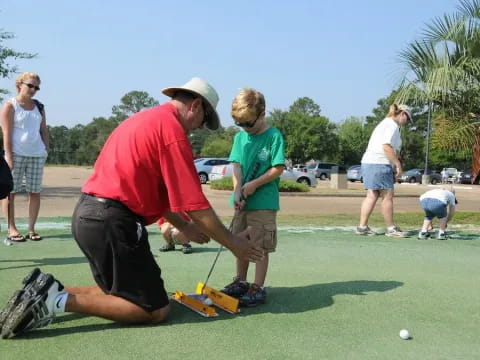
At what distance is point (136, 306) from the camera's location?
3.15m

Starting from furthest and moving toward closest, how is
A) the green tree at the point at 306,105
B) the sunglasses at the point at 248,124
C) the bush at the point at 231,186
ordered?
the green tree at the point at 306,105, the bush at the point at 231,186, the sunglasses at the point at 248,124

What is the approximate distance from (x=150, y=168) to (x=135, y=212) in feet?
0.92

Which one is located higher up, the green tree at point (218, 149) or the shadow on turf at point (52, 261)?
the green tree at point (218, 149)

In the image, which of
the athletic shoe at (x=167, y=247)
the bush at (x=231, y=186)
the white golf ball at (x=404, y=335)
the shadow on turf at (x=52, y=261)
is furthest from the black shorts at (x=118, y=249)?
the bush at (x=231, y=186)

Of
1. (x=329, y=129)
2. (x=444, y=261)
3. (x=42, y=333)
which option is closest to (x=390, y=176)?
→ (x=444, y=261)

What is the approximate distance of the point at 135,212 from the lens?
320 cm

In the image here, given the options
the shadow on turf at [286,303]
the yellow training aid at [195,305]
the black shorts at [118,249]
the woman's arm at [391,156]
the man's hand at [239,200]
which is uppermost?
the woman's arm at [391,156]

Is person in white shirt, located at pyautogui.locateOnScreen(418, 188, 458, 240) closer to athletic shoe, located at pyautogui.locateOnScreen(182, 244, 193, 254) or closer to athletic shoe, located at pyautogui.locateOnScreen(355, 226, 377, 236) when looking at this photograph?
athletic shoe, located at pyautogui.locateOnScreen(355, 226, 377, 236)

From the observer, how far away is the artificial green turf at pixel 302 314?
2.86 m

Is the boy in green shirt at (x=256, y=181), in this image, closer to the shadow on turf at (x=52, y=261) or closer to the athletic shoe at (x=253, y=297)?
the athletic shoe at (x=253, y=297)

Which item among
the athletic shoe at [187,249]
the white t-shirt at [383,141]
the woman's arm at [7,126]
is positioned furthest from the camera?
the white t-shirt at [383,141]

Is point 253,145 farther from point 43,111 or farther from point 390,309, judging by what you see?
point 43,111

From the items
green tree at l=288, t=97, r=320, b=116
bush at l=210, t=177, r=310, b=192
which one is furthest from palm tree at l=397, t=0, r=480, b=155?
Result: green tree at l=288, t=97, r=320, b=116

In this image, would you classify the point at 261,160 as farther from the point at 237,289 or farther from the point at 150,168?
the point at 150,168
